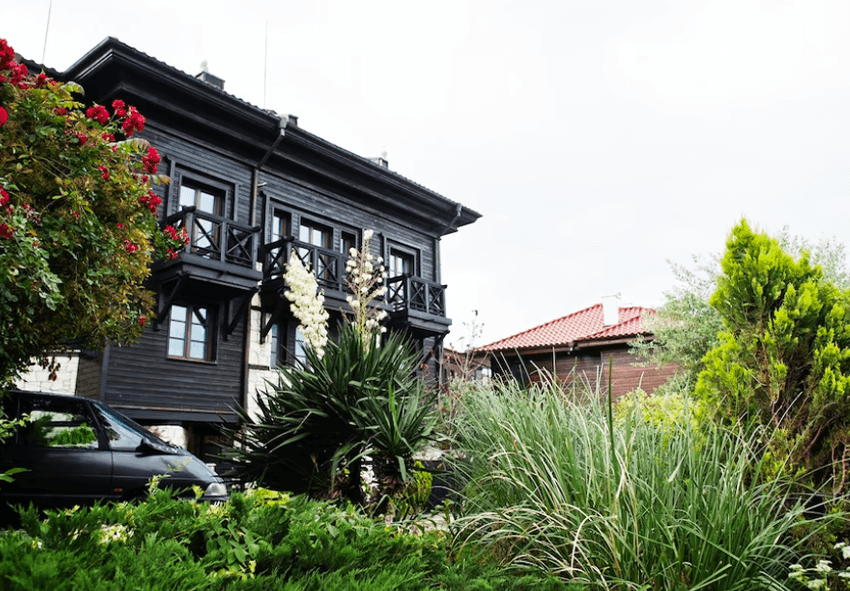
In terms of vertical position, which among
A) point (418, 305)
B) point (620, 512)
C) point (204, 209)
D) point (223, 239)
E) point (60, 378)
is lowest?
point (620, 512)

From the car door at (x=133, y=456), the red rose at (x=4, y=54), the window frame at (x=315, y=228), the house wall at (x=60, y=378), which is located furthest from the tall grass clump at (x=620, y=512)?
the window frame at (x=315, y=228)

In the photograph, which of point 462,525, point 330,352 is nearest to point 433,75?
point 330,352

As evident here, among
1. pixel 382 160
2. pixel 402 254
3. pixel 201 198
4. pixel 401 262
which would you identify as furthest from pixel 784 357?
pixel 382 160

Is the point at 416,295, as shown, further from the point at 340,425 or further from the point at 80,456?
the point at 340,425

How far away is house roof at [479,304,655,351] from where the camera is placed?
21.7 m

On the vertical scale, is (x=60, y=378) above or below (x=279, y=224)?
below

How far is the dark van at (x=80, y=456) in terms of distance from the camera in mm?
5105

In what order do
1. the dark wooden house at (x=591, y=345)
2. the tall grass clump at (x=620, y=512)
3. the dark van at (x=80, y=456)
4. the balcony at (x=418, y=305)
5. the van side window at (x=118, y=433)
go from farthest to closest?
the dark wooden house at (x=591, y=345) < the balcony at (x=418, y=305) < the van side window at (x=118, y=433) < the dark van at (x=80, y=456) < the tall grass clump at (x=620, y=512)

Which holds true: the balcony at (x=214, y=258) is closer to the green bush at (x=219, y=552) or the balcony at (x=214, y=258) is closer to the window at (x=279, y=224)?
the window at (x=279, y=224)

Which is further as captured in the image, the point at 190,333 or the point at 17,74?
the point at 190,333

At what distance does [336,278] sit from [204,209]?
3189 mm

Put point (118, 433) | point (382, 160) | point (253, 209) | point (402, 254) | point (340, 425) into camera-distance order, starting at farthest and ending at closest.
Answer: point (382, 160) → point (402, 254) → point (253, 209) → point (118, 433) → point (340, 425)

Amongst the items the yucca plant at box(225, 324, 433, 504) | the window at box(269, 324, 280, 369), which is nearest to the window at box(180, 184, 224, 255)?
the window at box(269, 324, 280, 369)

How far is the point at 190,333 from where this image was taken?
12594mm
